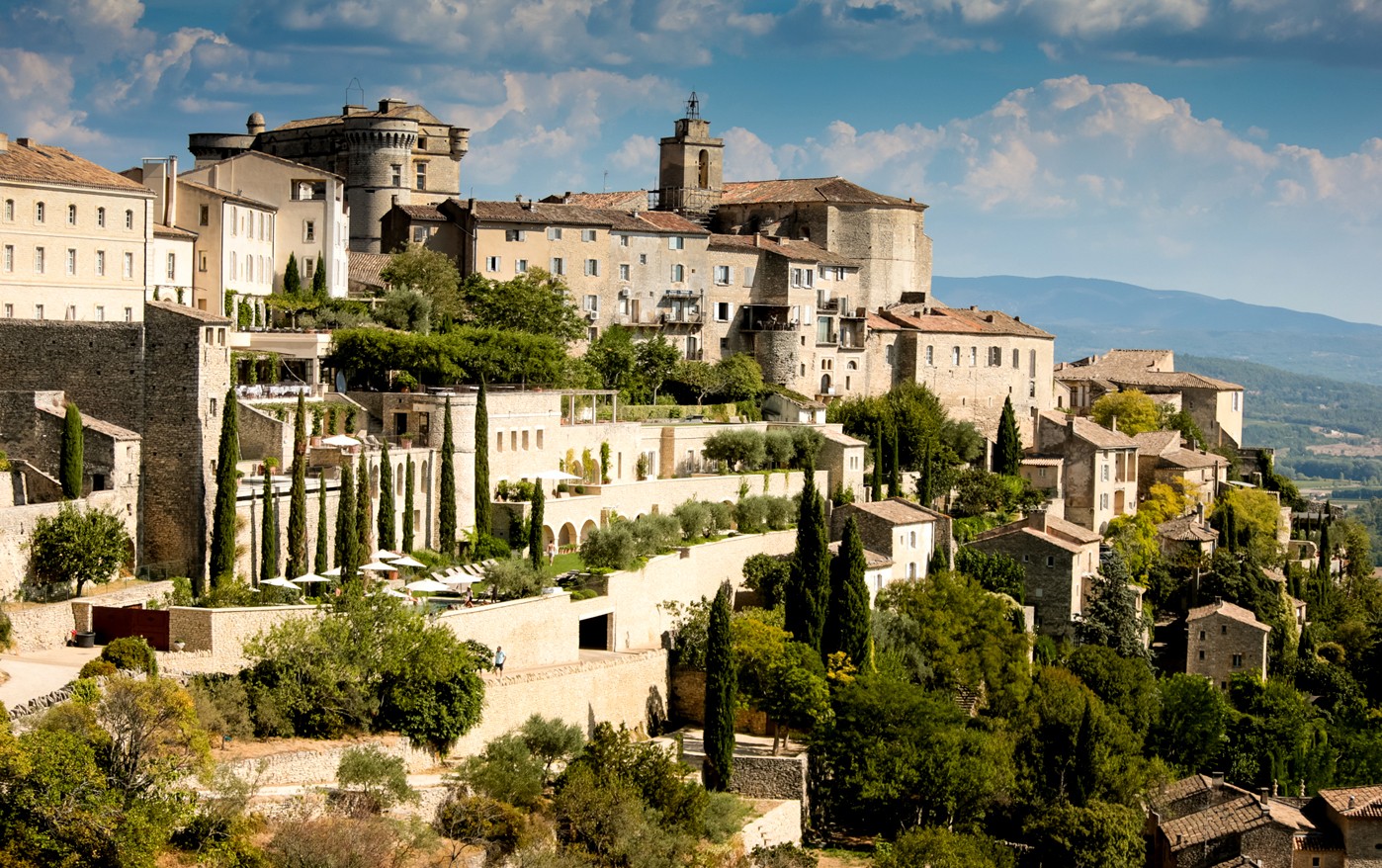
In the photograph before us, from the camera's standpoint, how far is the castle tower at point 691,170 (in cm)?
9038

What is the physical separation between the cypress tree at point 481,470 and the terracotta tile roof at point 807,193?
122ft

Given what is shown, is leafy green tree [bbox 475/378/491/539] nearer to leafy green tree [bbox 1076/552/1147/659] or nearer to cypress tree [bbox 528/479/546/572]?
cypress tree [bbox 528/479/546/572]

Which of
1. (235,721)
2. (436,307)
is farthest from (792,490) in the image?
(235,721)

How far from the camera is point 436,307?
2729 inches

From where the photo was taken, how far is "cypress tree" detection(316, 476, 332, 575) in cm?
4542

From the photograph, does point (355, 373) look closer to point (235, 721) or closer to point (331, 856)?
point (235, 721)

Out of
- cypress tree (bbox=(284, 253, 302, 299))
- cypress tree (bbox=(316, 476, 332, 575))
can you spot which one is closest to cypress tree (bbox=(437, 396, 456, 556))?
cypress tree (bbox=(316, 476, 332, 575))

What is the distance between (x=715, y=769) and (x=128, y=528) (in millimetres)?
15015

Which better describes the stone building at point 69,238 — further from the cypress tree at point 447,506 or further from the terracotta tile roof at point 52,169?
the cypress tree at point 447,506

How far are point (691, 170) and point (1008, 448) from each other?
73.9 ft

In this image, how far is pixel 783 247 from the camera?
83.8m

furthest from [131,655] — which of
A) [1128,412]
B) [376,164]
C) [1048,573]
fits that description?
[1128,412]

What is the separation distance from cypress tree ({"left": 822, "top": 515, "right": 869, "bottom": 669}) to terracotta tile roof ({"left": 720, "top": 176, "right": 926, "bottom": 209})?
36.6 meters

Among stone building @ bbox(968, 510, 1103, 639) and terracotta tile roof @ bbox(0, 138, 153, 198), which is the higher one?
terracotta tile roof @ bbox(0, 138, 153, 198)
